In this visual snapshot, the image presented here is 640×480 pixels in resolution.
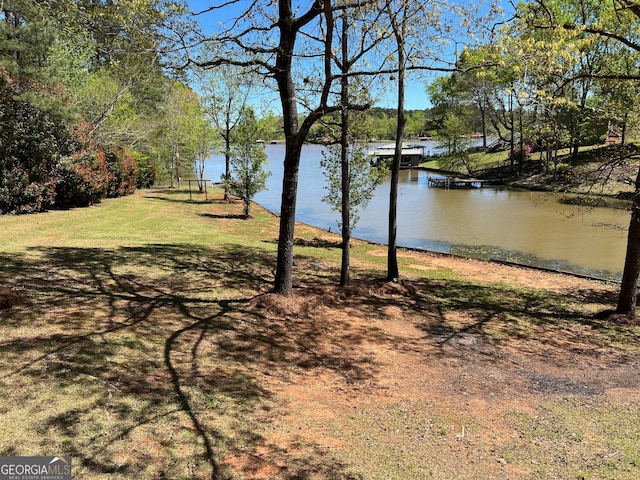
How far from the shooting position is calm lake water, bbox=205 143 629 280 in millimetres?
15913

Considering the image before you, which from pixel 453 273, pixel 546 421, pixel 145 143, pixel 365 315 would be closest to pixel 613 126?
pixel 453 273

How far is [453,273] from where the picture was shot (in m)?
12.4

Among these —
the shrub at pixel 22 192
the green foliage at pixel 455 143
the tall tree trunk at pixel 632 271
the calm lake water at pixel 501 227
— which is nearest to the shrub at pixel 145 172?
the calm lake water at pixel 501 227

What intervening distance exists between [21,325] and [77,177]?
1349 centimetres

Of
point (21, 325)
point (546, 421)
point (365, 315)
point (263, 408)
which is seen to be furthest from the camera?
point (365, 315)

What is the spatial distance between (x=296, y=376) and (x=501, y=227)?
20074 mm

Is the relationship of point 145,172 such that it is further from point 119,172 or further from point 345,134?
point 345,134

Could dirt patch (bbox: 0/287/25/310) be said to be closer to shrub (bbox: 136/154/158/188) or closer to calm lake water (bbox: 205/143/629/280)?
calm lake water (bbox: 205/143/629/280)

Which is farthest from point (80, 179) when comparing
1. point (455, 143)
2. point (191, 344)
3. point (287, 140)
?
point (455, 143)

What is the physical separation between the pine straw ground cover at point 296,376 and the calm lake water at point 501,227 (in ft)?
12.5

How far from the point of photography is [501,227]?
22.4 metres

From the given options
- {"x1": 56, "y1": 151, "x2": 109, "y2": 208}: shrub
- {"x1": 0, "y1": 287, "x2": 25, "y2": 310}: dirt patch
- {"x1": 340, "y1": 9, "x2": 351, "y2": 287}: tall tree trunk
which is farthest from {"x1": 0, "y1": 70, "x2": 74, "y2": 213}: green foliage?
{"x1": 340, "y1": 9, "x2": 351, "y2": 287}: tall tree trunk

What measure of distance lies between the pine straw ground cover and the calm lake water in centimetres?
380

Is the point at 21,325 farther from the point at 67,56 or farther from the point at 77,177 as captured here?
the point at 67,56
